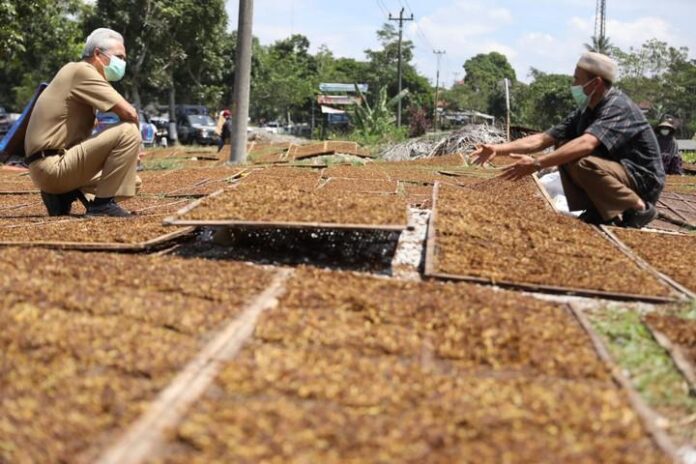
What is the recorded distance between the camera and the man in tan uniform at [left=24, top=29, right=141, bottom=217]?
3.90 metres

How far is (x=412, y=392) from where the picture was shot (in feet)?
5.47

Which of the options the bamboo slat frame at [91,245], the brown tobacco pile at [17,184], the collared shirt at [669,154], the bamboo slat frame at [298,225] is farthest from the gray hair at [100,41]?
the collared shirt at [669,154]

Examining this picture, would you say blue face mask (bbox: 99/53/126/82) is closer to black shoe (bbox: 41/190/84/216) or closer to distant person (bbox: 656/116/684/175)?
black shoe (bbox: 41/190/84/216)

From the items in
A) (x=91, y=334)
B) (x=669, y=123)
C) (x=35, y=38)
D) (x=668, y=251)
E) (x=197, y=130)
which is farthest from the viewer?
(x=197, y=130)

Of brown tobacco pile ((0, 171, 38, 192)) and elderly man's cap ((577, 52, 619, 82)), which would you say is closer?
elderly man's cap ((577, 52, 619, 82))

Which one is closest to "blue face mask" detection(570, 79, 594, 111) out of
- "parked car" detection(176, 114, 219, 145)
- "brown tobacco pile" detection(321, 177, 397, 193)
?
→ "brown tobacco pile" detection(321, 177, 397, 193)

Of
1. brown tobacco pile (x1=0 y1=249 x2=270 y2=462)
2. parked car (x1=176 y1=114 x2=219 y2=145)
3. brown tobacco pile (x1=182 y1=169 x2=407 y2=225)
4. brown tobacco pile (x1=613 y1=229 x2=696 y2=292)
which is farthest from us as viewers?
parked car (x1=176 y1=114 x2=219 y2=145)

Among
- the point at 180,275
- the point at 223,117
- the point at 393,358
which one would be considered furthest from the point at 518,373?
the point at 223,117

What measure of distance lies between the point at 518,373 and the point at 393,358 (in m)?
0.36

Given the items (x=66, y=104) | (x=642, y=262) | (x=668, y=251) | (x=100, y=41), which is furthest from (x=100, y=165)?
(x=668, y=251)

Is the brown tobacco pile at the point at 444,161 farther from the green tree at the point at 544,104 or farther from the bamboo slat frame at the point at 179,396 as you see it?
the green tree at the point at 544,104

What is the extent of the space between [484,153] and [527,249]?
111cm

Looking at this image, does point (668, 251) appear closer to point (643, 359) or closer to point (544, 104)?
point (643, 359)

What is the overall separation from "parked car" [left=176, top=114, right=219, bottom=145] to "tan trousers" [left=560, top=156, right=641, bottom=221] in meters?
21.7
